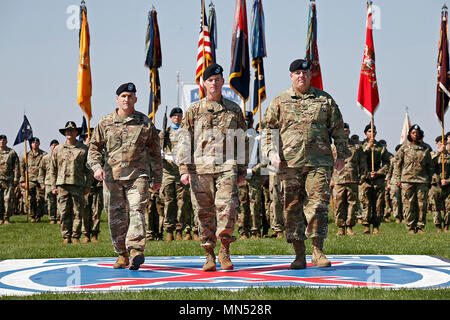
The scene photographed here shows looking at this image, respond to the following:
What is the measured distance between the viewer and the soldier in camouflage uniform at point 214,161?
Result: 8.78 metres

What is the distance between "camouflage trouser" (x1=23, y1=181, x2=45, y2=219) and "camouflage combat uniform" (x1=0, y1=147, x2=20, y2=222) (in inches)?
75.2

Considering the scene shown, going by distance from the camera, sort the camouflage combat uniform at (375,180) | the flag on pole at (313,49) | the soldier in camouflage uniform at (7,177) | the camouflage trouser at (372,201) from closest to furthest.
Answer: the camouflage trouser at (372,201)
the flag on pole at (313,49)
the camouflage combat uniform at (375,180)
the soldier in camouflage uniform at (7,177)

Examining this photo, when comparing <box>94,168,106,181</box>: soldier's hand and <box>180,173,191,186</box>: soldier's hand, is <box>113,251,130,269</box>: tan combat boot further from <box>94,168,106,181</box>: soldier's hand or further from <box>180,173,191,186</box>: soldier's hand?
<box>180,173,191,186</box>: soldier's hand

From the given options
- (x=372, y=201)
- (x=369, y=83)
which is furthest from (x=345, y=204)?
(x=369, y=83)

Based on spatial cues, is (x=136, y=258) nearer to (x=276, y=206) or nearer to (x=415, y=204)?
(x=276, y=206)

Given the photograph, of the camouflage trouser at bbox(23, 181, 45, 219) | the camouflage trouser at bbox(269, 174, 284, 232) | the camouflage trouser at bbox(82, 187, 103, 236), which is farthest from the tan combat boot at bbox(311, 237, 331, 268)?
the camouflage trouser at bbox(23, 181, 45, 219)

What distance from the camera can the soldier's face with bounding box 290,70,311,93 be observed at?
8883 mm

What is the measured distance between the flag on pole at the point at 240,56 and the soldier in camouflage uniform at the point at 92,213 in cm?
363

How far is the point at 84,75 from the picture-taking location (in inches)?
663

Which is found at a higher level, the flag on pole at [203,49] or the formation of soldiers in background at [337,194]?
the flag on pole at [203,49]

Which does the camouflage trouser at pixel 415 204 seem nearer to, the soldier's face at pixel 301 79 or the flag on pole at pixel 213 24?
the flag on pole at pixel 213 24

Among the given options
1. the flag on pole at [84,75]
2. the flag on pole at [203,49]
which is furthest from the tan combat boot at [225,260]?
the flag on pole at [203,49]

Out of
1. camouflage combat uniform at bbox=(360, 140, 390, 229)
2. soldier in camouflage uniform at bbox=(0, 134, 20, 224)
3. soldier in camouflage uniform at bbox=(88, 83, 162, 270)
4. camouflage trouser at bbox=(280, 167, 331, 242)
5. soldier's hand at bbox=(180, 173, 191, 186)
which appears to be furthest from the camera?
soldier in camouflage uniform at bbox=(0, 134, 20, 224)
